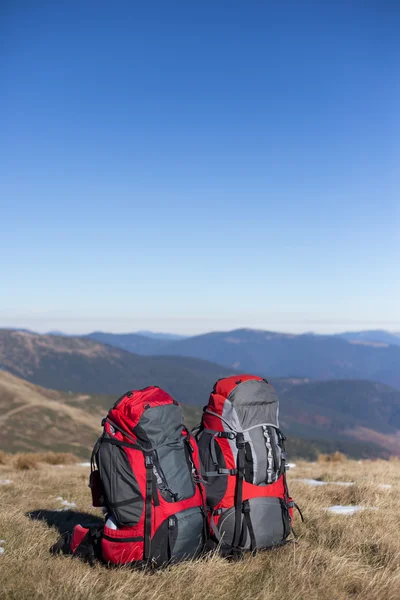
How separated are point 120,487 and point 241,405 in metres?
1.55

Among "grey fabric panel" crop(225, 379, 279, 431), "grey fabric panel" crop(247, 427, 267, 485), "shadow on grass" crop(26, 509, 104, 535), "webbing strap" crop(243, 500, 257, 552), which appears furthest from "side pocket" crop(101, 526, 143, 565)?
"shadow on grass" crop(26, 509, 104, 535)

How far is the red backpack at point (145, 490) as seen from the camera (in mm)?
4898

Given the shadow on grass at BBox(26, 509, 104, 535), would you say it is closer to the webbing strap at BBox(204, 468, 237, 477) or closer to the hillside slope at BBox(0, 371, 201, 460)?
the webbing strap at BBox(204, 468, 237, 477)

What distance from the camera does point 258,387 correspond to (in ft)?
19.2

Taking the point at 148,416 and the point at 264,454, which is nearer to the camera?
the point at 148,416

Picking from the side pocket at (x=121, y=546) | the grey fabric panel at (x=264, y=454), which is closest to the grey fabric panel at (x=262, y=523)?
the grey fabric panel at (x=264, y=454)

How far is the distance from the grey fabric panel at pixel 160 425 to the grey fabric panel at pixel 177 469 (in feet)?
0.31

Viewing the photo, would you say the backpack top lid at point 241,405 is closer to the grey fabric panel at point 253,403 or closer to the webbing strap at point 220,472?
the grey fabric panel at point 253,403

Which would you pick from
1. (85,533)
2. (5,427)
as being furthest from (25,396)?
(85,533)

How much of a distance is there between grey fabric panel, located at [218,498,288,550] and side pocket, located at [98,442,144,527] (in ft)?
3.30

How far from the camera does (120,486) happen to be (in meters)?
4.99

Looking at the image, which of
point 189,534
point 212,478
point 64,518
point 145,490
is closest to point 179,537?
point 189,534

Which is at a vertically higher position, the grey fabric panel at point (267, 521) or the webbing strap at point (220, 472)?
the webbing strap at point (220, 472)

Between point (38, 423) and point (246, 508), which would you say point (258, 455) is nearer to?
point (246, 508)
